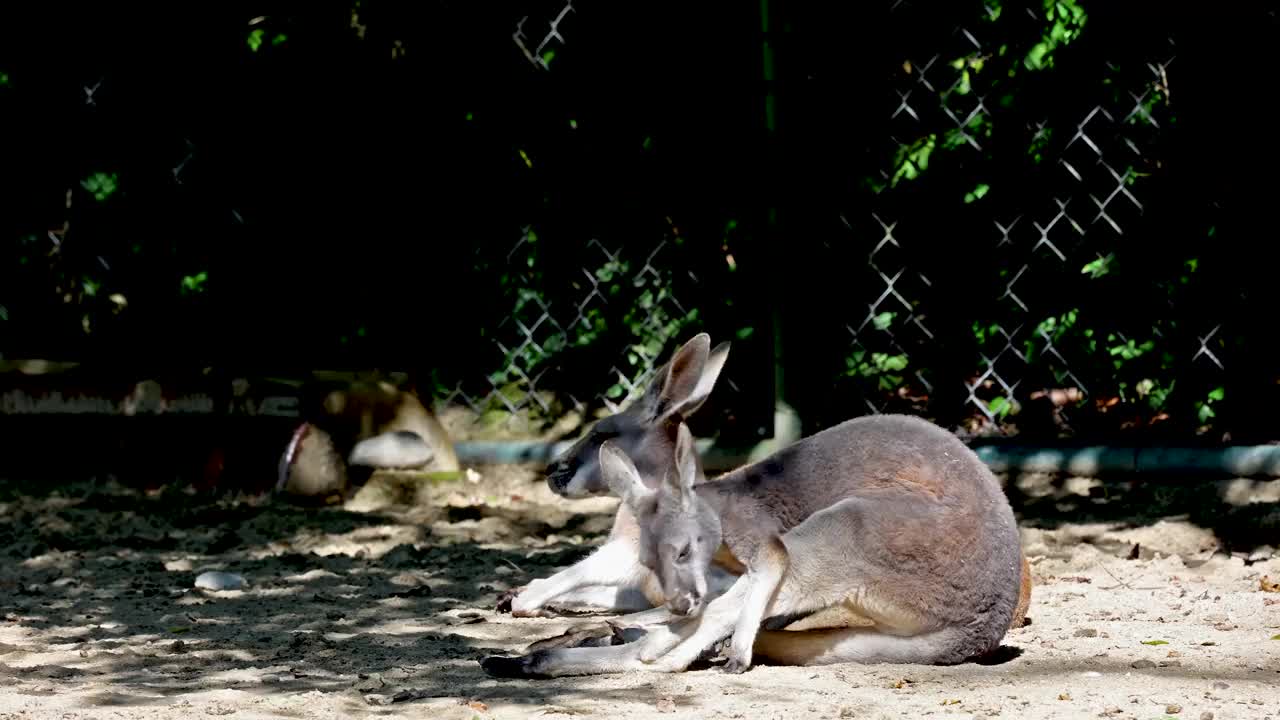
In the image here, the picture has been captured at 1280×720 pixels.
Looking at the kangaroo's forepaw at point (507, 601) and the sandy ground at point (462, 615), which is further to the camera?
the kangaroo's forepaw at point (507, 601)

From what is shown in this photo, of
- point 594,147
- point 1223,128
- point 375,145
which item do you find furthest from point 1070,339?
point 375,145

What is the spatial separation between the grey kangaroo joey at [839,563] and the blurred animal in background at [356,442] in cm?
274

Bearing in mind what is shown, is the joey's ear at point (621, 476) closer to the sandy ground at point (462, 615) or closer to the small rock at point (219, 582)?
the sandy ground at point (462, 615)

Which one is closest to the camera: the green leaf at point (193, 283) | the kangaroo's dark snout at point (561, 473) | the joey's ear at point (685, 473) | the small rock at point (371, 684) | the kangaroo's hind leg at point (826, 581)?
the small rock at point (371, 684)

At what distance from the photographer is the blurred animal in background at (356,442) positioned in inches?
265

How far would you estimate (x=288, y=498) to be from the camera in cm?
675

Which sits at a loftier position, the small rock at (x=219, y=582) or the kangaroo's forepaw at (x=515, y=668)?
the small rock at (x=219, y=582)

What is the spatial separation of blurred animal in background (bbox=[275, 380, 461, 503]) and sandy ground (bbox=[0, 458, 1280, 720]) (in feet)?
0.35

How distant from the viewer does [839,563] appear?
13.1 feet

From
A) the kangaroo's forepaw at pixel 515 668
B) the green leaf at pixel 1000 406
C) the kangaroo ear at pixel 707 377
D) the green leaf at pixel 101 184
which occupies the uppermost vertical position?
the green leaf at pixel 101 184

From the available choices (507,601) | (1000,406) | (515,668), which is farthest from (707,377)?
(1000,406)

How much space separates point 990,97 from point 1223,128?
0.85m

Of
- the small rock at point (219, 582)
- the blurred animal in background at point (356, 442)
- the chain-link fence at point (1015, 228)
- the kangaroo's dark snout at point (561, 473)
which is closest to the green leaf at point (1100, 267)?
the chain-link fence at point (1015, 228)

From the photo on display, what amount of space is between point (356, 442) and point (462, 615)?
217cm
